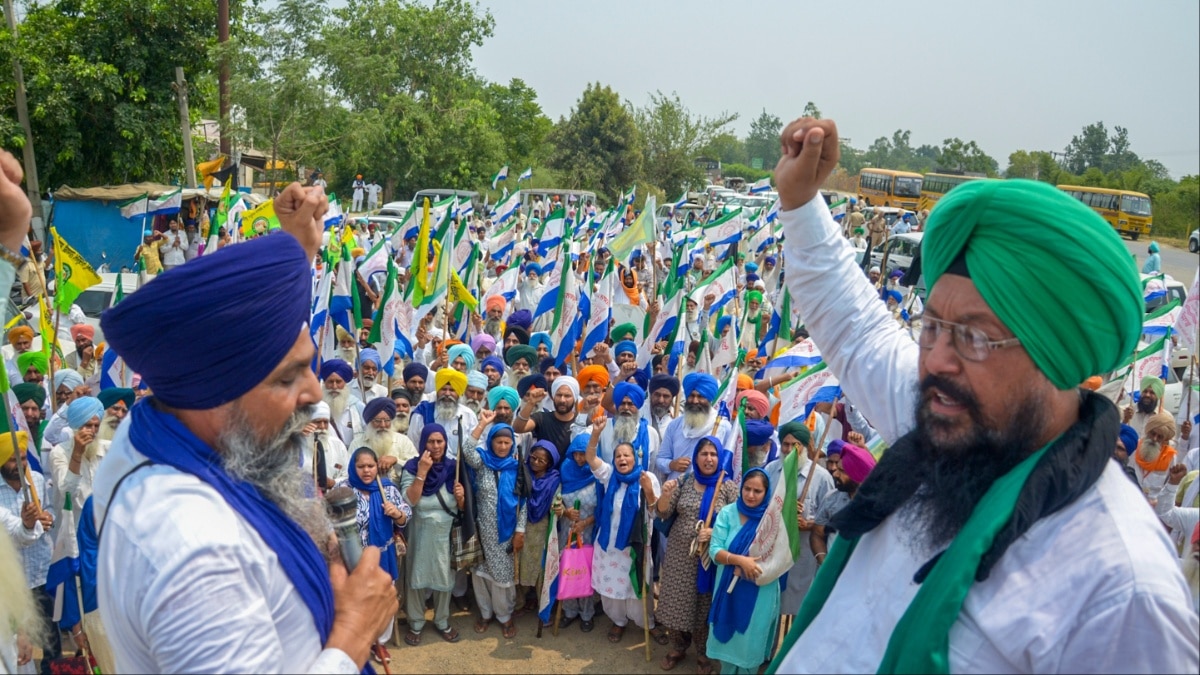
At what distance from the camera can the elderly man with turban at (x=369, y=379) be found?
7.76 m

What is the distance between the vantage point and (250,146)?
25953 millimetres

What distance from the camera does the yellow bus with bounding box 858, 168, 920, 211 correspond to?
41.5 meters

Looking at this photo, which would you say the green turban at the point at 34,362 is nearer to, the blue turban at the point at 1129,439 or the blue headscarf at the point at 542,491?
the blue headscarf at the point at 542,491

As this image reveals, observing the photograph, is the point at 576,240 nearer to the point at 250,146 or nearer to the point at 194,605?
the point at 250,146

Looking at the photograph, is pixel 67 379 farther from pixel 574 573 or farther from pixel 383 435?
pixel 574 573

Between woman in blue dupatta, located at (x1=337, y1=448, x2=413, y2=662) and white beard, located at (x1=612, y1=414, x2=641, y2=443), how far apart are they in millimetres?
1457

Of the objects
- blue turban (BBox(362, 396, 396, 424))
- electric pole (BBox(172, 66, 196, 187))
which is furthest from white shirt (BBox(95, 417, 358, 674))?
electric pole (BBox(172, 66, 196, 187))

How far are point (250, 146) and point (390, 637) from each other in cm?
2269

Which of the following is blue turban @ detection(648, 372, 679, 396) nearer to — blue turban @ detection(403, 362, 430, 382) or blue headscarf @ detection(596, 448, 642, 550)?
blue headscarf @ detection(596, 448, 642, 550)

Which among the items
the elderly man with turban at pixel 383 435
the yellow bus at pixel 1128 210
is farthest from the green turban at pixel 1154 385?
the yellow bus at pixel 1128 210

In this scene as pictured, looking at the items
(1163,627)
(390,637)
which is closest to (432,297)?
(390,637)

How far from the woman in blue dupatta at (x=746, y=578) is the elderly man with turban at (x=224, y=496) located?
3.63 m

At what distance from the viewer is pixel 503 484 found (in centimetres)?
613

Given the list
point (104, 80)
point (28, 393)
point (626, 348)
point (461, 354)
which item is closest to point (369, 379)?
point (461, 354)
